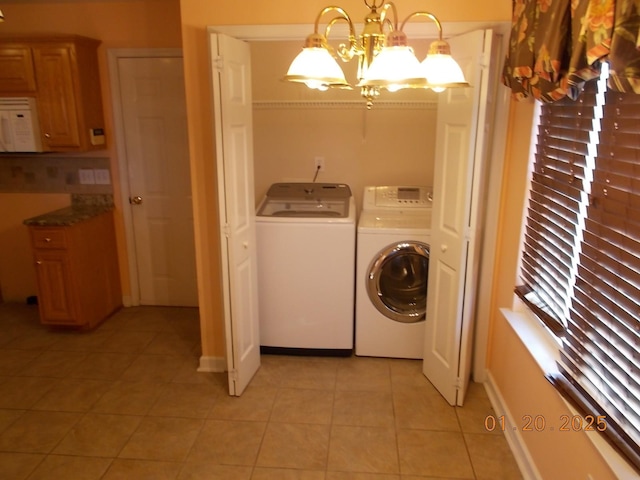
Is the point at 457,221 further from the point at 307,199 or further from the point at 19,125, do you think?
the point at 19,125

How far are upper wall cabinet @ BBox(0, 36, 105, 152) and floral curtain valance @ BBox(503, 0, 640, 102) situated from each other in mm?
2778

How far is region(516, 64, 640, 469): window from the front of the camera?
1.42 metres

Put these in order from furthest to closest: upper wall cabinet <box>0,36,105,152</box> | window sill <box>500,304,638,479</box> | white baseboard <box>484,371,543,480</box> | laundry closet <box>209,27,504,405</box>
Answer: upper wall cabinet <box>0,36,105,152</box>
laundry closet <box>209,27,504,405</box>
white baseboard <box>484,371,543,480</box>
window sill <box>500,304,638,479</box>

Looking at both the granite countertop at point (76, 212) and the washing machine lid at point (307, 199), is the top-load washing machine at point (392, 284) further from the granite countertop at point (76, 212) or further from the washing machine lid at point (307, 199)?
the granite countertop at point (76, 212)

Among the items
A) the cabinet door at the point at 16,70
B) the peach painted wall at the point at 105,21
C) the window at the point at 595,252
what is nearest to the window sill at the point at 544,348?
the window at the point at 595,252

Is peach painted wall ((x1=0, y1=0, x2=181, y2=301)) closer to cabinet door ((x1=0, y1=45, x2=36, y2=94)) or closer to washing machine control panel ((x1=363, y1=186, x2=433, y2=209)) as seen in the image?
cabinet door ((x1=0, y1=45, x2=36, y2=94))

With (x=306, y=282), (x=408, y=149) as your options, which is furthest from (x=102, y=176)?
(x=408, y=149)

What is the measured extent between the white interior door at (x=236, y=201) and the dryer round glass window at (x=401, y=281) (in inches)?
29.9

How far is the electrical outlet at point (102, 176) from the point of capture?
3.79 metres

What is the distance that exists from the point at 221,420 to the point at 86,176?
7.52 ft

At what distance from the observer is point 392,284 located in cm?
316

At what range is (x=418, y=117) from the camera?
3641mm

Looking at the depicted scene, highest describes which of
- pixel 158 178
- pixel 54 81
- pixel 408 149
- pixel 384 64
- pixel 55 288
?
pixel 54 81

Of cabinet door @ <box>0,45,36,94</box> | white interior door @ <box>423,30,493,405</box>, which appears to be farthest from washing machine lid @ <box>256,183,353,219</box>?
cabinet door @ <box>0,45,36,94</box>
